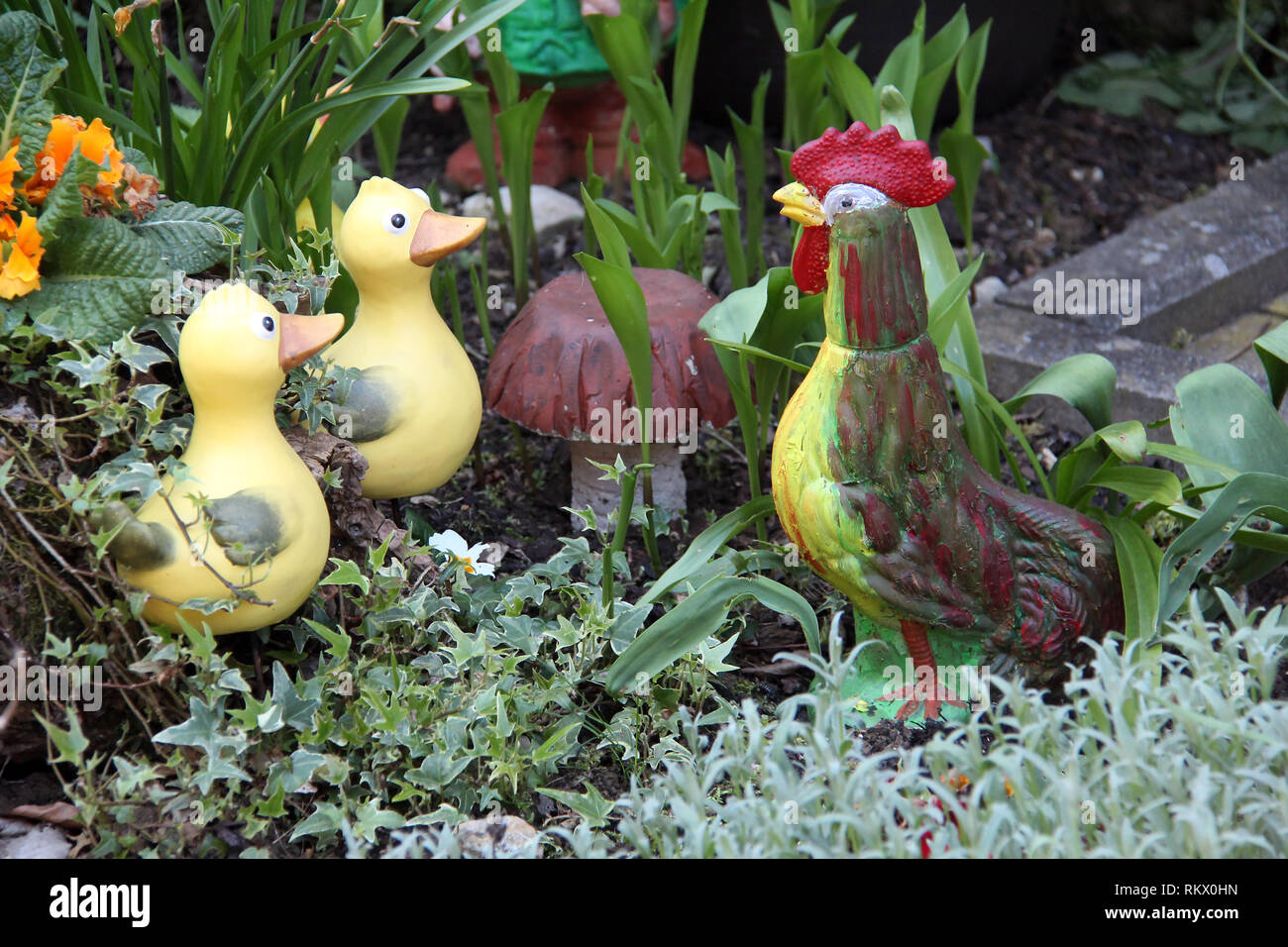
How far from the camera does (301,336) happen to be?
166cm

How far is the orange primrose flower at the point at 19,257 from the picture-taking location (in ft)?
5.25

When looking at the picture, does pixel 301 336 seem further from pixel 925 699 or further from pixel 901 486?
pixel 925 699

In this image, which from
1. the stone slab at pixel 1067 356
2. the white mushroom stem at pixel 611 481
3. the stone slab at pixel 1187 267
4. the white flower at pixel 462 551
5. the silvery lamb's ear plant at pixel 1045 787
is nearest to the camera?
the silvery lamb's ear plant at pixel 1045 787

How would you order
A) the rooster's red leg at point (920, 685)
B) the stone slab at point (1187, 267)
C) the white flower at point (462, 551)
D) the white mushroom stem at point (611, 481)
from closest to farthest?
the rooster's red leg at point (920, 685)
the white flower at point (462, 551)
the white mushroom stem at point (611, 481)
the stone slab at point (1187, 267)

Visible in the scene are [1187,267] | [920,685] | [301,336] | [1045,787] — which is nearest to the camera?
[1045,787]

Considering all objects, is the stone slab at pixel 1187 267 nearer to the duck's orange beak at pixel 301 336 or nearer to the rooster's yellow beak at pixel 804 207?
Answer: the rooster's yellow beak at pixel 804 207

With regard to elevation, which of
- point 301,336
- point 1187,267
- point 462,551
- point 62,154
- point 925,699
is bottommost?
point 925,699

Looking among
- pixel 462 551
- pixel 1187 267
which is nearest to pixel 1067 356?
pixel 1187 267

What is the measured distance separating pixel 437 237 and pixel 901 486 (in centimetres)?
75

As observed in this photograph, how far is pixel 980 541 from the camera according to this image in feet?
5.75

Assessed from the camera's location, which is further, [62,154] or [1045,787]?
[62,154]

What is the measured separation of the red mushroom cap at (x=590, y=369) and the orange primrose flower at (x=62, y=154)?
0.70 metres

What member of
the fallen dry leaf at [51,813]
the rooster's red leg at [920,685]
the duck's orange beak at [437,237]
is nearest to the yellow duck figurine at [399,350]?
the duck's orange beak at [437,237]

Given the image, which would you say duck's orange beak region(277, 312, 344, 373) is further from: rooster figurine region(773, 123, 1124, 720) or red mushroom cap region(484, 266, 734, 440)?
rooster figurine region(773, 123, 1124, 720)
